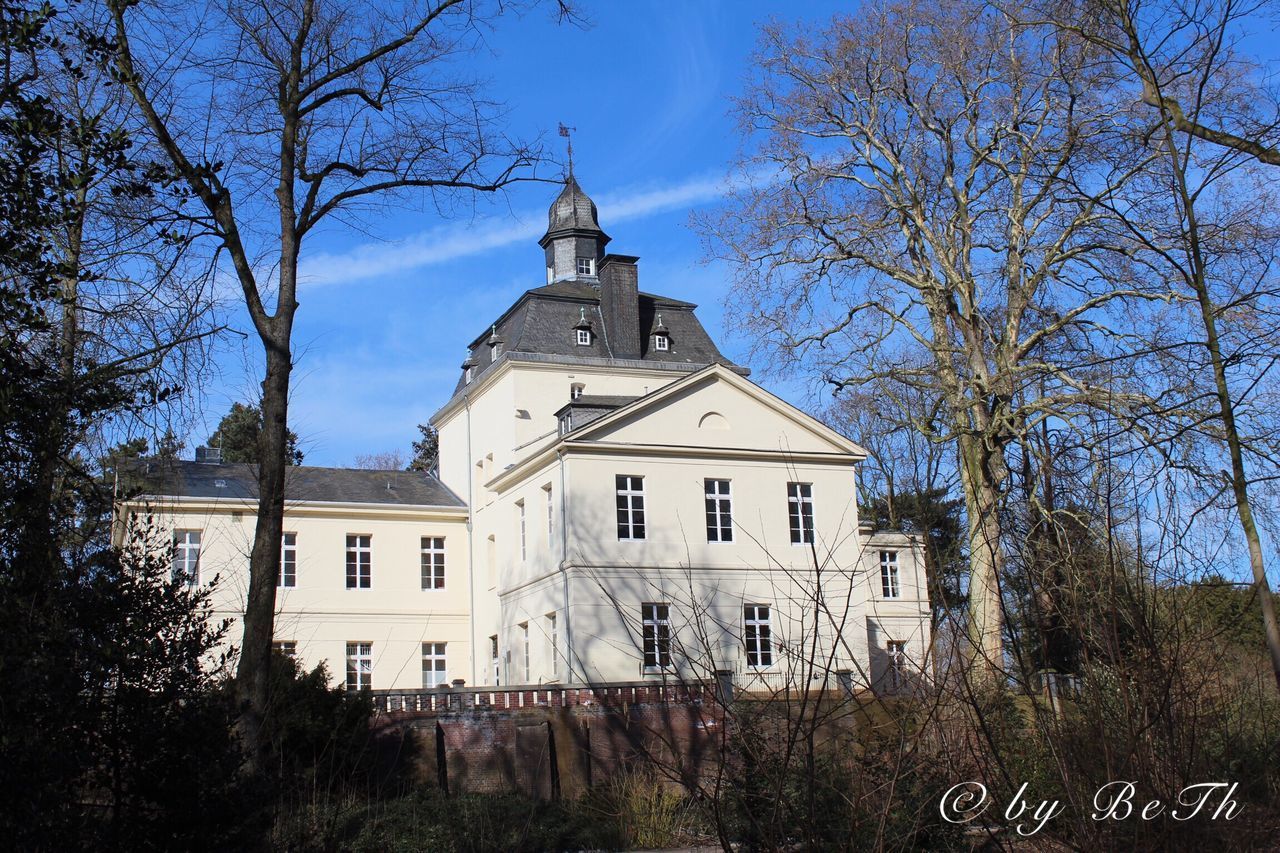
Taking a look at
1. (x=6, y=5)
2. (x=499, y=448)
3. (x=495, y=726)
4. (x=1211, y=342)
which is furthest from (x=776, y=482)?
(x=6, y=5)

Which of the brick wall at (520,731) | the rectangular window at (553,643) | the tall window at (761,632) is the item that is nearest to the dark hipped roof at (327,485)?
the rectangular window at (553,643)

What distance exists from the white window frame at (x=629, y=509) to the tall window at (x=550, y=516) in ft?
5.48

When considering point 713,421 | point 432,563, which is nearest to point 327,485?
point 432,563

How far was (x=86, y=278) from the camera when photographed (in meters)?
7.66

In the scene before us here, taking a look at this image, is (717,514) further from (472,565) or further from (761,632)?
(472,565)

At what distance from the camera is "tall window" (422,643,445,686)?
34000mm

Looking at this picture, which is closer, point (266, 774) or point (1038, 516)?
point (266, 774)

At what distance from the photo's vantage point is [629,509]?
2894 centimetres

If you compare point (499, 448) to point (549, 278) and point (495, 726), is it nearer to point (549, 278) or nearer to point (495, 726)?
point (549, 278)

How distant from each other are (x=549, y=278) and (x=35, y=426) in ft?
118

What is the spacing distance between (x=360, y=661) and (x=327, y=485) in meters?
5.42

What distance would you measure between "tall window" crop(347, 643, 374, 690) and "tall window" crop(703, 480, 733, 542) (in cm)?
1047

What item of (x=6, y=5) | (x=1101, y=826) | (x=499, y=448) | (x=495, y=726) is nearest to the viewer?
(x=1101, y=826)

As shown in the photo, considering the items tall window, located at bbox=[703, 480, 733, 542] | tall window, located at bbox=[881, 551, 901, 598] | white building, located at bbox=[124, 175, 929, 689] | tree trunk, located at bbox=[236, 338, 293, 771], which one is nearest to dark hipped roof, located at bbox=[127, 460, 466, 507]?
white building, located at bbox=[124, 175, 929, 689]
